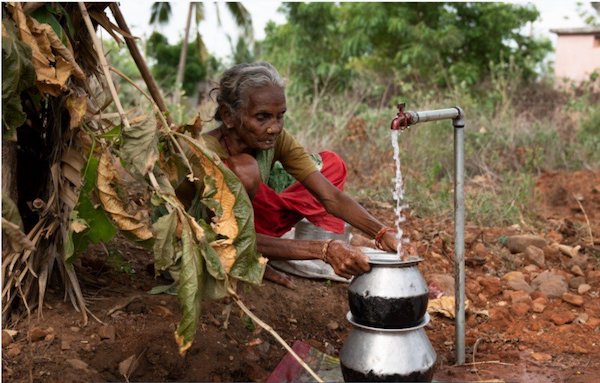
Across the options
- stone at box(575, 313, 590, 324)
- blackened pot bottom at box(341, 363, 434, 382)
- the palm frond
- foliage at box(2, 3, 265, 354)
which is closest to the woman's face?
foliage at box(2, 3, 265, 354)

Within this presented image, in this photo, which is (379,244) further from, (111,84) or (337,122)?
Answer: (337,122)

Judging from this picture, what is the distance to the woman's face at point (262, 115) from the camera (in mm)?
2691

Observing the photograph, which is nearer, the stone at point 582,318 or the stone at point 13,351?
the stone at point 13,351

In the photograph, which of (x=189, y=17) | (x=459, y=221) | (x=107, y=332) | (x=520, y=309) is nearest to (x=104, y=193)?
(x=107, y=332)

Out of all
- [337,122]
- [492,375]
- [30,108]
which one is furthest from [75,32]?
[337,122]

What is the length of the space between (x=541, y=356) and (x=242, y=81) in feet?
5.59

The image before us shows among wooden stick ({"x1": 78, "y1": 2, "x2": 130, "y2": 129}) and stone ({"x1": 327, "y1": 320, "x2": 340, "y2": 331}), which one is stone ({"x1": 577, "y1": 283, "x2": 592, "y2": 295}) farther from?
wooden stick ({"x1": 78, "y1": 2, "x2": 130, "y2": 129})

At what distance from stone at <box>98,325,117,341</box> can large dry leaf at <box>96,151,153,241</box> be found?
0.53 meters

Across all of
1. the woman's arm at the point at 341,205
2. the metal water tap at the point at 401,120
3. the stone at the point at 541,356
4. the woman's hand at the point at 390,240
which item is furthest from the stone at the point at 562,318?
the metal water tap at the point at 401,120

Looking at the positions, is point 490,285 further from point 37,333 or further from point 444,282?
point 37,333

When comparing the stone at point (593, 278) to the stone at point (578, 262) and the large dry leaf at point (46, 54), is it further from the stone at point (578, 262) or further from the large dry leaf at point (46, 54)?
the large dry leaf at point (46, 54)

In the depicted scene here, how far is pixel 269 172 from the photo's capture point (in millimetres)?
3223

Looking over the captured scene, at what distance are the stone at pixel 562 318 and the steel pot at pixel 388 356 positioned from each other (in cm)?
133

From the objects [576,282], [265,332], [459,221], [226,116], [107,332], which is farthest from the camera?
[576,282]
